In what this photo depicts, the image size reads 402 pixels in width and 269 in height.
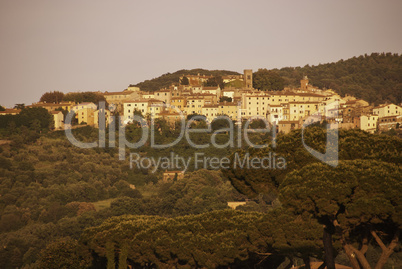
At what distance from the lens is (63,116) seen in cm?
7662

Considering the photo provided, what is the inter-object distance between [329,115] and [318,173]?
2466 inches

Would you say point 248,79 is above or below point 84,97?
above

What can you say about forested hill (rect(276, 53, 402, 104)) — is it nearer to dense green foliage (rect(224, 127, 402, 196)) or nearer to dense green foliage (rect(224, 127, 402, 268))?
dense green foliage (rect(224, 127, 402, 196))

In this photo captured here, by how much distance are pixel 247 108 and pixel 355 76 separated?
61.1 metres

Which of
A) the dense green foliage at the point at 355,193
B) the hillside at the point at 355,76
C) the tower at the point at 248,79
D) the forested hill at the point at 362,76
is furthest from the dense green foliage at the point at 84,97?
the dense green foliage at the point at 355,193

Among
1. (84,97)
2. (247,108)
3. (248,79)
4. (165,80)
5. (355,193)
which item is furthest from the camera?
(165,80)

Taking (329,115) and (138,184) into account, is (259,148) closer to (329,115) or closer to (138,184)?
(138,184)

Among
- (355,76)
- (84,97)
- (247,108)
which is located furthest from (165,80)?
(247,108)

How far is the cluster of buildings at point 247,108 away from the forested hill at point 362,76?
2854 cm

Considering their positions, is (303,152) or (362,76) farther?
(362,76)

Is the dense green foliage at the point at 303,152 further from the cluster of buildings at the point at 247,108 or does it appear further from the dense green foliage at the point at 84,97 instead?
the dense green foliage at the point at 84,97

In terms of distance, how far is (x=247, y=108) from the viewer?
7481cm

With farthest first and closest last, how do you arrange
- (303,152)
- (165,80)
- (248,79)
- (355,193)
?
(165,80), (248,79), (303,152), (355,193)

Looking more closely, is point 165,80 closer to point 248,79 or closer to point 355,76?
point 355,76
